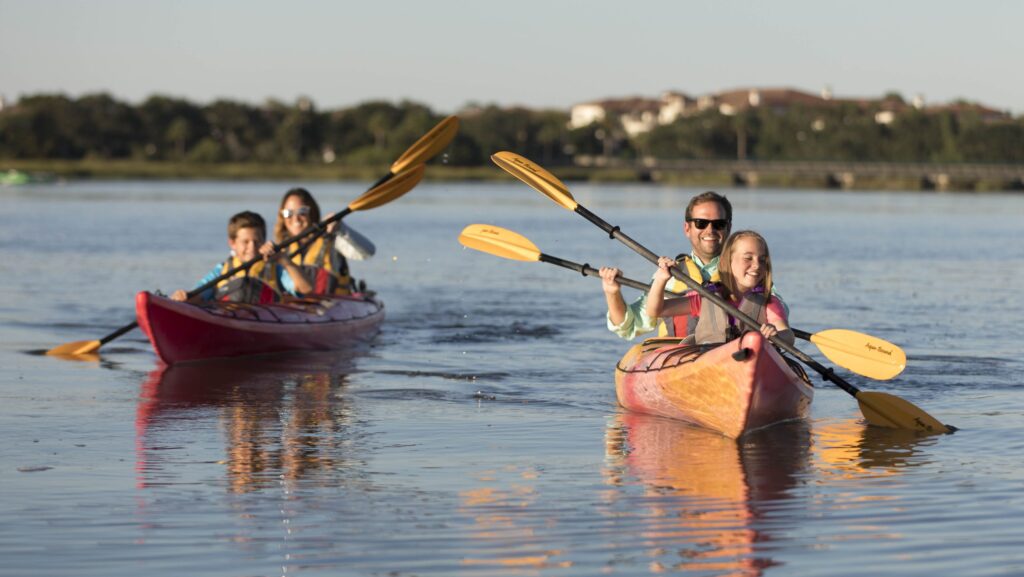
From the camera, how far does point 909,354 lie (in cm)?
1353

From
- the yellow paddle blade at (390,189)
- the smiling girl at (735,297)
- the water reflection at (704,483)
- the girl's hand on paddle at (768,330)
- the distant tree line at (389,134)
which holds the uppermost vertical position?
the distant tree line at (389,134)

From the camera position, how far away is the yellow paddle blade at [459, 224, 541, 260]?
10312 mm

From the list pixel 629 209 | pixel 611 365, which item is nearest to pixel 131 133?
pixel 629 209

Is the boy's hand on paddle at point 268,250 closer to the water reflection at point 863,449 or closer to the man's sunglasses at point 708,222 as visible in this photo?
the man's sunglasses at point 708,222

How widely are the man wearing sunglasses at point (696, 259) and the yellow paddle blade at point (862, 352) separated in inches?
32.0

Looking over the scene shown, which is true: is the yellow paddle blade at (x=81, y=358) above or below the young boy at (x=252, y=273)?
below

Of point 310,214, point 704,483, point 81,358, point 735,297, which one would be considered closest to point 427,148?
point 310,214

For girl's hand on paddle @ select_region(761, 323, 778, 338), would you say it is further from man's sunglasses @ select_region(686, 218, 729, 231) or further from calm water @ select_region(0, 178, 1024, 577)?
man's sunglasses @ select_region(686, 218, 729, 231)

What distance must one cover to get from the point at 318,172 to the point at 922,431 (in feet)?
286

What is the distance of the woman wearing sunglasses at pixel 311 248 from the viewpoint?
12.7 metres

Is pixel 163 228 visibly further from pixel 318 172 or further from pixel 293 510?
pixel 318 172

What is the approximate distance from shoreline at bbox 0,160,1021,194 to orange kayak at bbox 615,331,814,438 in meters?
81.6

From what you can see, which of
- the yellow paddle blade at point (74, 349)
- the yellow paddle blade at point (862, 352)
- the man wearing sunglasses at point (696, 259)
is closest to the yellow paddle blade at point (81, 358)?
the yellow paddle blade at point (74, 349)

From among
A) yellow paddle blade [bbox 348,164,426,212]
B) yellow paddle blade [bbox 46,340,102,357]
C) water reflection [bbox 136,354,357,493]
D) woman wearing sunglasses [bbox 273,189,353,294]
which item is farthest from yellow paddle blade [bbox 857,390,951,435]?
yellow paddle blade [bbox 46,340,102,357]
